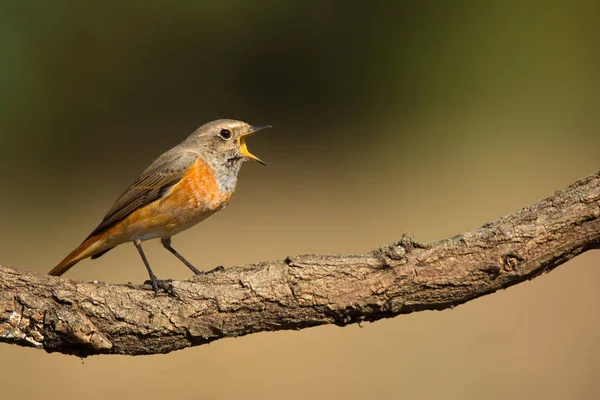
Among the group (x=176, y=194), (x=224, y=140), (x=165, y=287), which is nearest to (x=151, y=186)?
(x=176, y=194)

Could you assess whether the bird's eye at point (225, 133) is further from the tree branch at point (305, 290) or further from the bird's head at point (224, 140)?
A: the tree branch at point (305, 290)

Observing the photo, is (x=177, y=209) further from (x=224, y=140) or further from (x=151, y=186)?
(x=224, y=140)

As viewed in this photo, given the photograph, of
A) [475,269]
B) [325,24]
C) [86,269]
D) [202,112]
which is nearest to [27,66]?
[202,112]

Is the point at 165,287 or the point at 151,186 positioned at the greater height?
the point at 151,186

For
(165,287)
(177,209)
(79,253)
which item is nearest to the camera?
(165,287)

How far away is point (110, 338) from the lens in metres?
4.34

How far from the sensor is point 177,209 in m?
5.77

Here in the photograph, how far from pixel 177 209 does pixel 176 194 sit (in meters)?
0.12

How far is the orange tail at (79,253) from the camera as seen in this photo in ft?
19.2

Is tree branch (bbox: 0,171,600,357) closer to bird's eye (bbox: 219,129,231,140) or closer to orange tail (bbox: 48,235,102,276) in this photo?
orange tail (bbox: 48,235,102,276)

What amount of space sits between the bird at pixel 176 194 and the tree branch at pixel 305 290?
4.39ft

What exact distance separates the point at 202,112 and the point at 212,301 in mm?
11129

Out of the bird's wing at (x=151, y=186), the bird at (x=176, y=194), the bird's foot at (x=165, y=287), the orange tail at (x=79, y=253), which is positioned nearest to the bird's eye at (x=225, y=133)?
the bird at (x=176, y=194)

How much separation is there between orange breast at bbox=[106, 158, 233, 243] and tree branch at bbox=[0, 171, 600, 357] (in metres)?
1.31
